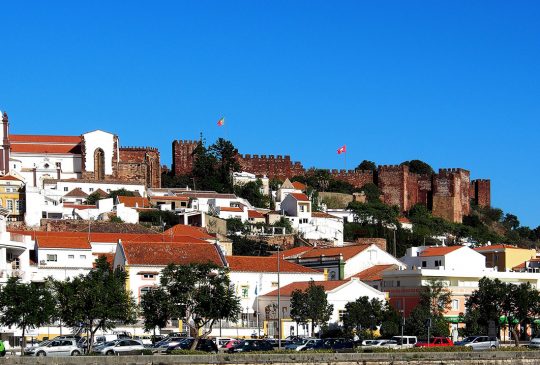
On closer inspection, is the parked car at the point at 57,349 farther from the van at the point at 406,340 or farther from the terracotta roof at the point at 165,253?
the terracotta roof at the point at 165,253

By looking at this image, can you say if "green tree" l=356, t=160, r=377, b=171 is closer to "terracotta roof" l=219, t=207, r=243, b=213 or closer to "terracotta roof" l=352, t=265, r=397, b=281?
"terracotta roof" l=219, t=207, r=243, b=213

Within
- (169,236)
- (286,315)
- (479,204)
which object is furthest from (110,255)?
(479,204)

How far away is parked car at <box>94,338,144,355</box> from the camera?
52.5 m

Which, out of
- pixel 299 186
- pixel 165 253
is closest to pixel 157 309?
pixel 165 253

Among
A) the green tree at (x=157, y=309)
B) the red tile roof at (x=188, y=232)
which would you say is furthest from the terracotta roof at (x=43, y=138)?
the green tree at (x=157, y=309)

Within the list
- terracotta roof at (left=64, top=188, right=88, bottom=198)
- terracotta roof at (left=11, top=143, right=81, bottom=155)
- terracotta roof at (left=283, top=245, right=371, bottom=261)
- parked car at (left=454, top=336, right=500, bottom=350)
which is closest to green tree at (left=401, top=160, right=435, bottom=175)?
terracotta roof at (left=11, top=143, right=81, bottom=155)

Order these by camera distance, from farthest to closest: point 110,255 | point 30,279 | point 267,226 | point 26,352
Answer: point 267,226 → point 110,255 → point 30,279 → point 26,352

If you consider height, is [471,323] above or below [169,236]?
below

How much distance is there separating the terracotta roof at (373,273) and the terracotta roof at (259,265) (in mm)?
4341

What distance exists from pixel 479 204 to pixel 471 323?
99122 mm

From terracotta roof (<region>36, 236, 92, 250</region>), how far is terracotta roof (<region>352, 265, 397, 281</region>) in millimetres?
20948

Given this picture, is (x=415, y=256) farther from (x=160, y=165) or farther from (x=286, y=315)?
(x=160, y=165)

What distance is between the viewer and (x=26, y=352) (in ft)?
172

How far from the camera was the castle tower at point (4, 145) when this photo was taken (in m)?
124
